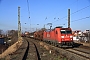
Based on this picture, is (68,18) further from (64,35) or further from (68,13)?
(64,35)

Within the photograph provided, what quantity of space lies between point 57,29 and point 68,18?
13.7m

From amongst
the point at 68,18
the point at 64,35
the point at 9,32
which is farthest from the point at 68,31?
the point at 9,32

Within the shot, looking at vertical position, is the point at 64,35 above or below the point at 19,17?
below

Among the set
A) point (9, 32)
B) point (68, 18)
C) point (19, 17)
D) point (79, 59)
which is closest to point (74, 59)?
point (79, 59)

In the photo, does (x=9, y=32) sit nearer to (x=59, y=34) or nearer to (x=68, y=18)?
(x=68, y=18)

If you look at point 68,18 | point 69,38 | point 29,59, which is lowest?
point 29,59

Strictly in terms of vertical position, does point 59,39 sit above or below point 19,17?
below

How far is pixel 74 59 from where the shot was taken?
1454 cm

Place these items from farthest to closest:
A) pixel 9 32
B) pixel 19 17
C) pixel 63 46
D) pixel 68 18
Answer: pixel 9 32 < pixel 19 17 < pixel 68 18 < pixel 63 46

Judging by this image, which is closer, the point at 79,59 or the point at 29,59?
the point at 79,59

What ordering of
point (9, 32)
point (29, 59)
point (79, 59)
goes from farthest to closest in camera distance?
point (9, 32) → point (29, 59) → point (79, 59)

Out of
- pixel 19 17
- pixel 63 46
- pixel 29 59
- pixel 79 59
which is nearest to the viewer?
pixel 79 59

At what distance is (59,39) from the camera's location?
91.9ft

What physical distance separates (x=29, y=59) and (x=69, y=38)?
13703 millimetres
